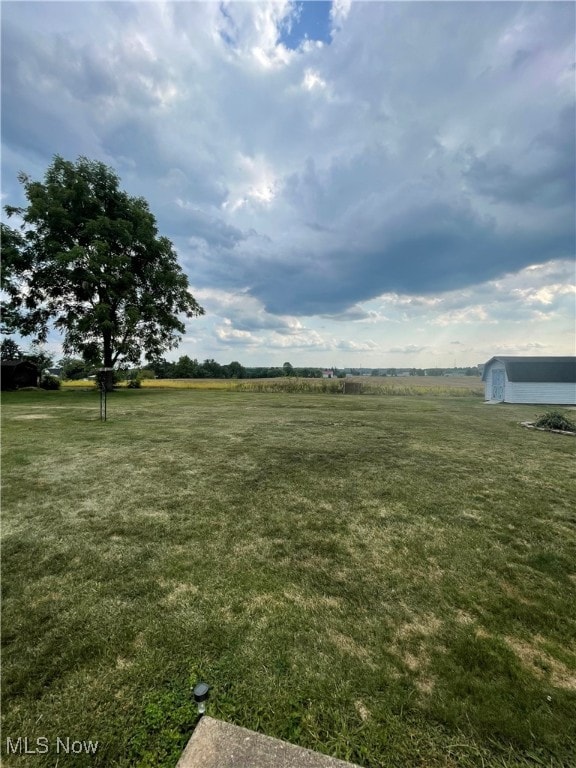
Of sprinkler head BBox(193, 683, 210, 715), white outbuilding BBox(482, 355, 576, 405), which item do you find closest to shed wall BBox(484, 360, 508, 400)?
white outbuilding BBox(482, 355, 576, 405)

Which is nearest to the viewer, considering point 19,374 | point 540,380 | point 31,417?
point 31,417

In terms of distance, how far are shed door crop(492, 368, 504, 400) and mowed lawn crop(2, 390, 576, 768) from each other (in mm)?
16115

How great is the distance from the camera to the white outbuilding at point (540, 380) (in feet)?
56.8

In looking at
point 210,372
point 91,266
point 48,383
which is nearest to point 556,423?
point 91,266

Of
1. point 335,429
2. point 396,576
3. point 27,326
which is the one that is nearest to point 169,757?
point 396,576

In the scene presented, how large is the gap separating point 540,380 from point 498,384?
7.25 feet

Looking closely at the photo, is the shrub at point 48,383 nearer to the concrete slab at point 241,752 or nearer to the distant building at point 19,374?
the distant building at point 19,374

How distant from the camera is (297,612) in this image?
228cm

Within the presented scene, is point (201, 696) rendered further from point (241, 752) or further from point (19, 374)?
point (19, 374)

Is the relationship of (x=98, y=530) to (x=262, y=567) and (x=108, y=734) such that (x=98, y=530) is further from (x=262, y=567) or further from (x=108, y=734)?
(x=108, y=734)

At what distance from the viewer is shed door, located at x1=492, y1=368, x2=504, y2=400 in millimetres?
18947

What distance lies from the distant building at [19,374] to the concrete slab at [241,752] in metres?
31.5

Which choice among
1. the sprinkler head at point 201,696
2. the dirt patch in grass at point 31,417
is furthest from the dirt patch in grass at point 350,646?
the dirt patch in grass at point 31,417

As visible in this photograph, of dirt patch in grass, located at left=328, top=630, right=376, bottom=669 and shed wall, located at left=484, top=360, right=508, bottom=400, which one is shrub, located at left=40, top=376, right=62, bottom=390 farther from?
shed wall, located at left=484, top=360, right=508, bottom=400
